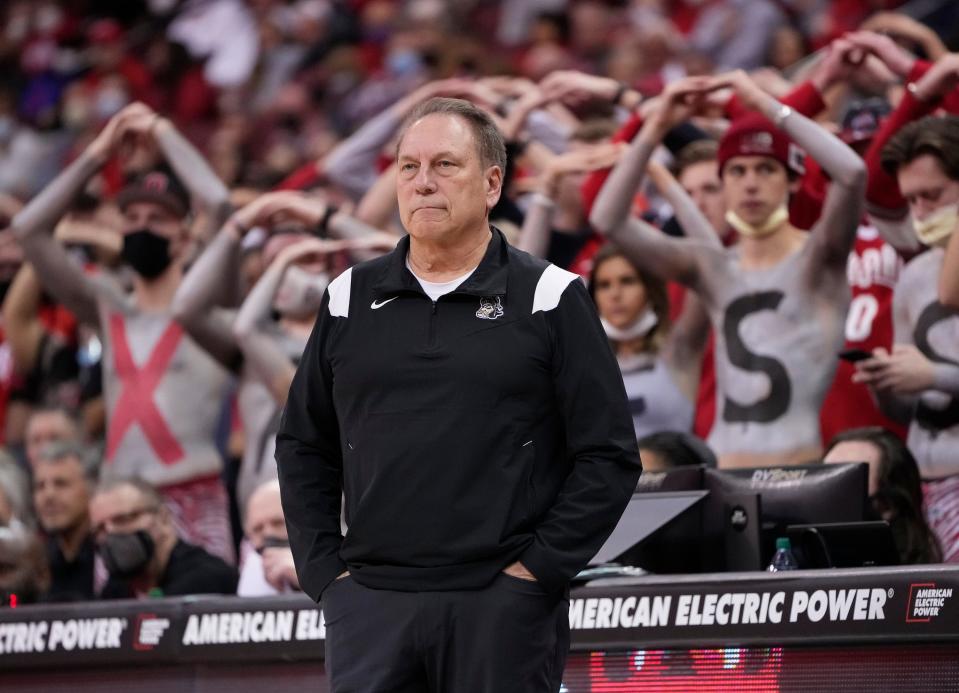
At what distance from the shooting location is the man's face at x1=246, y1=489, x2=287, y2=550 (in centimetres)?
578

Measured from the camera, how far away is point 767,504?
14.7 ft

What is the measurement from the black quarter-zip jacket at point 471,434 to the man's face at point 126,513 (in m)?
2.94

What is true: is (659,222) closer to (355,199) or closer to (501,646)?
(355,199)

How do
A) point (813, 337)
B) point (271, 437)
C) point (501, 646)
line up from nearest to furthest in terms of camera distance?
point (501, 646) → point (813, 337) → point (271, 437)

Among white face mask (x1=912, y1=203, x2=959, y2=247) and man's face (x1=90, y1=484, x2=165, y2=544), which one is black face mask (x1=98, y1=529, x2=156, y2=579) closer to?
man's face (x1=90, y1=484, x2=165, y2=544)

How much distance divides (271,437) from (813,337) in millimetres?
2416

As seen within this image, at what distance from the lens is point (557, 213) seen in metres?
7.50

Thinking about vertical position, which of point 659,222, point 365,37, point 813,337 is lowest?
→ point 813,337

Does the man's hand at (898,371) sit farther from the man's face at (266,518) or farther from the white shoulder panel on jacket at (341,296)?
the white shoulder panel on jacket at (341,296)

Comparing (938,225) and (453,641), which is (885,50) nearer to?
(938,225)

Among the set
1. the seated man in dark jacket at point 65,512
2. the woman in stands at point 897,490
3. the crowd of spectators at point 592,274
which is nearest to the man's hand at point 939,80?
the crowd of spectators at point 592,274

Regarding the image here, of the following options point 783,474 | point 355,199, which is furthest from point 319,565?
point 355,199

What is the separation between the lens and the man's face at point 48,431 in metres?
7.95

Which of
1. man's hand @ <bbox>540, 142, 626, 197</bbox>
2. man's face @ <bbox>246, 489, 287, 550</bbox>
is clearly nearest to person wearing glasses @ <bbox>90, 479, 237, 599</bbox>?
man's face @ <bbox>246, 489, 287, 550</bbox>
